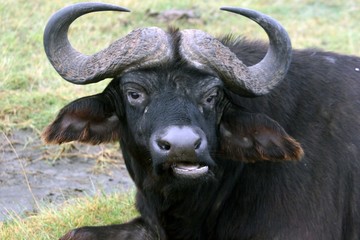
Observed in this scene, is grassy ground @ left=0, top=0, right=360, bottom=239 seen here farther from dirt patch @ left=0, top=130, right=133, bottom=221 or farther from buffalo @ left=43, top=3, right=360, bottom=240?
buffalo @ left=43, top=3, right=360, bottom=240

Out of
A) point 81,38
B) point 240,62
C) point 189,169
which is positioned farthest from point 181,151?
point 81,38

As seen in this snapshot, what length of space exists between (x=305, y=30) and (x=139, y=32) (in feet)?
26.0

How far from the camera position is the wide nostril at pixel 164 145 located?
4.71 metres

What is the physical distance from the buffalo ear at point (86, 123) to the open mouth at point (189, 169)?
753mm

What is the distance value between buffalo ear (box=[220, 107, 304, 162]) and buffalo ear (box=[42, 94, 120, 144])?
0.72 meters

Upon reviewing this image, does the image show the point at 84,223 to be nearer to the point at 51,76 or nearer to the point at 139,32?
the point at 139,32

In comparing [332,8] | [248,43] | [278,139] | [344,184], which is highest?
[248,43]

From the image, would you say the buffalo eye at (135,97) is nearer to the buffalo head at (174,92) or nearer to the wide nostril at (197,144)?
the buffalo head at (174,92)

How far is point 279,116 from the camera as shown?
5605 mm

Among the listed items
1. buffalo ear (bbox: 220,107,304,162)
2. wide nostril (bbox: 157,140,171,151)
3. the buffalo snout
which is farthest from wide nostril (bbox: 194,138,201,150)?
buffalo ear (bbox: 220,107,304,162)

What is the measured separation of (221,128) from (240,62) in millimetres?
498

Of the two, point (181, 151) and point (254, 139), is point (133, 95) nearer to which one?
point (181, 151)

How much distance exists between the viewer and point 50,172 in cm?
786

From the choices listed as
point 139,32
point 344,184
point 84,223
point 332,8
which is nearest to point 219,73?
point 139,32
